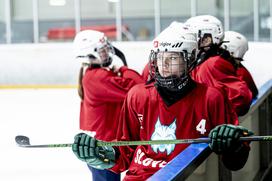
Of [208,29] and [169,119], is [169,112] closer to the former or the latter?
[169,119]

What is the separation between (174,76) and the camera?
2604mm

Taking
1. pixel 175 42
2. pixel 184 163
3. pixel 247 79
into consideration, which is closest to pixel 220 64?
pixel 247 79

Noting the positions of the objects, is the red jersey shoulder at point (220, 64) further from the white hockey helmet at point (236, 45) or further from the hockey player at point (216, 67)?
the white hockey helmet at point (236, 45)

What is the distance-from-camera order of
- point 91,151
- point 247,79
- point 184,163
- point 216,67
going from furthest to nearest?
point 247,79 → point 216,67 → point 91,151 → point 184,163

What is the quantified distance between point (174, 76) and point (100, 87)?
149 cm

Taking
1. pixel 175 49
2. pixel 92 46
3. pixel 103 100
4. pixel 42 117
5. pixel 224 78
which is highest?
pixel 175 49

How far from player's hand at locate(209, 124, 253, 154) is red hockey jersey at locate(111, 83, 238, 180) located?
0.20 metres

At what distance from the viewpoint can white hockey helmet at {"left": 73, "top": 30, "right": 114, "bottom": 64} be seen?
4.25 meters

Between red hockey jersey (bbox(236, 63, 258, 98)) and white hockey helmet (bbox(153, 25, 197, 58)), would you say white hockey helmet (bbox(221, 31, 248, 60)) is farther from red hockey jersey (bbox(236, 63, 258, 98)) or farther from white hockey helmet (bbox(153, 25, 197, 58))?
white hockey helmet (bbox(153, 25, 197, 58))

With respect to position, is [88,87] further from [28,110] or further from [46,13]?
[46,13]

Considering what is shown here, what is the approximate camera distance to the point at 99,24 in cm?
1152

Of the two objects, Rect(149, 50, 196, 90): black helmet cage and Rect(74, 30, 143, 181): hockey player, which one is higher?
Rect(149, 50, 196, 90): black helmet cage

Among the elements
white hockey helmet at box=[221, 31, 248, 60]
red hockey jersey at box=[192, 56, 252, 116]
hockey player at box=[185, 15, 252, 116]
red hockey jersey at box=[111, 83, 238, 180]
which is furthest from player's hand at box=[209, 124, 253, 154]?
white hockey helmet at box=[221, 31, 248, 60]

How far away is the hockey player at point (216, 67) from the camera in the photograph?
149 inches
